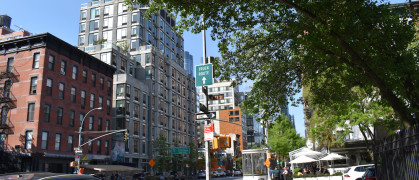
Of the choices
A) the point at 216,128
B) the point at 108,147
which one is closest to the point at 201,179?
the point at 108,147

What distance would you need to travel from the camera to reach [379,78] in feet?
32.7

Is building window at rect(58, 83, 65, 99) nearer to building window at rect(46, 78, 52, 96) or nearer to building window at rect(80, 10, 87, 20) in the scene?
building window at rect(46, 78, 52, 96)

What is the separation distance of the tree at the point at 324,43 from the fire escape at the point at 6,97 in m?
33.9

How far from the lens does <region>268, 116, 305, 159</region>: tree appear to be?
59.3m

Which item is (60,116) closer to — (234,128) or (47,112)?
(47,112)

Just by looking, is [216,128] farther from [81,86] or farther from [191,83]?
[81,86]

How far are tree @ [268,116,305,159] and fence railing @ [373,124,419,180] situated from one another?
4997cm

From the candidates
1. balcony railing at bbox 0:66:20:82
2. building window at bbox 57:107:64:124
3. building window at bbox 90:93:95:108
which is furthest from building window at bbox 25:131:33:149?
building window at bbox 90:93:95:108

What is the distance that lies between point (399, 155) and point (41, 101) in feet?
125

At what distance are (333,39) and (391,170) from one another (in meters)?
3.96

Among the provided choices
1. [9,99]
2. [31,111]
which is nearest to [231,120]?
[31,111]

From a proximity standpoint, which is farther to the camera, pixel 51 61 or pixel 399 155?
pixel 51 61

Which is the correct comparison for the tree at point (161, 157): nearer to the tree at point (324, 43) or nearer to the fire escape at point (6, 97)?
the fire escape at point (6, 97)

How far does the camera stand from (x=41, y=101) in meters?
38.1
